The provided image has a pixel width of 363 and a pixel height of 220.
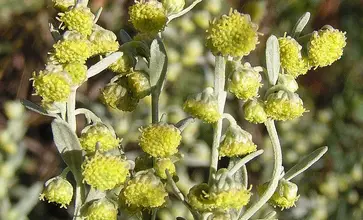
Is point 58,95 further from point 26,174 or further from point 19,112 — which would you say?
point 26,174

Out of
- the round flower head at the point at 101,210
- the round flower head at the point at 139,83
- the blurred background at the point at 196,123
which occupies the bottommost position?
the blurred background at the point at 196,123

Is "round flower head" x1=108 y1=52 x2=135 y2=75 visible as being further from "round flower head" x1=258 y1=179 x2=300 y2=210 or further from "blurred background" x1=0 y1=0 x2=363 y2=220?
"blurred background" x1=0 y1=0 x2=363 y2=220

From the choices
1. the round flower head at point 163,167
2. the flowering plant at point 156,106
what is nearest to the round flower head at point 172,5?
the flowering plant at point 156,106

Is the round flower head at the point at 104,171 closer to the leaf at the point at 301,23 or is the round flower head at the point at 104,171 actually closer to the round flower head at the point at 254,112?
the round flower head at the point at 254,112

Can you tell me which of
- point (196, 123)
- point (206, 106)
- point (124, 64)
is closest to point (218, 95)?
point (206, 106)

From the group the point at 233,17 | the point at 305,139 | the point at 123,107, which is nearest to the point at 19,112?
the point at 305,139

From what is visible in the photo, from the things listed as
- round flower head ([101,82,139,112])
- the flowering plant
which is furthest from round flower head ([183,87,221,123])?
round flower head ([101,82,139,112])
